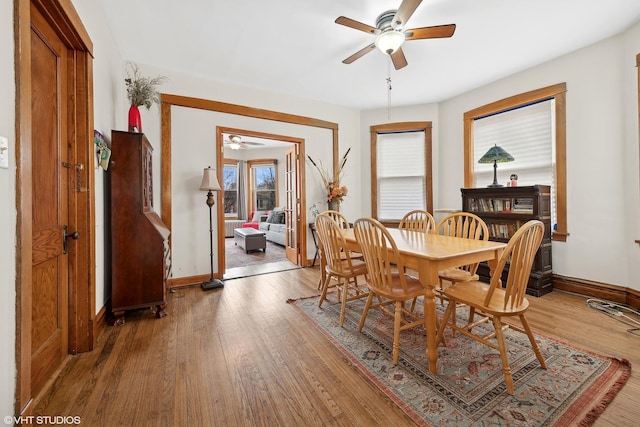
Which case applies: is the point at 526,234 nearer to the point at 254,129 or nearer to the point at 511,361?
the point at 511,361

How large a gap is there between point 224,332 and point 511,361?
6.78 ft

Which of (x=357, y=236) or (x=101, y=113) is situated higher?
(x=101, y=113)

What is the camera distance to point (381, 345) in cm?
192

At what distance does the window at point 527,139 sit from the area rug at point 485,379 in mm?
2060

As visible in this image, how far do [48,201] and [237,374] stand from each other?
1.53 metres

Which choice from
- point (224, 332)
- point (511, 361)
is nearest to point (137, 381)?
point (224, 332)

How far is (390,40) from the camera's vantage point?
2.22 meters

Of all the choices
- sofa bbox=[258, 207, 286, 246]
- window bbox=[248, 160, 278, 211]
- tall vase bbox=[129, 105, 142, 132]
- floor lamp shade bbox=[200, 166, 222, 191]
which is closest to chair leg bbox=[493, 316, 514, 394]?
floor lamp shade bbox=[200, 166, 222, 191]

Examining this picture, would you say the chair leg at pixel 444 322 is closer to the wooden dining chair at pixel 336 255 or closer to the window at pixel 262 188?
the wooden dining chair at pixel 336 255

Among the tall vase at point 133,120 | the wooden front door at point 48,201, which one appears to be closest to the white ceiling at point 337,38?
the tall vase at point 133,120

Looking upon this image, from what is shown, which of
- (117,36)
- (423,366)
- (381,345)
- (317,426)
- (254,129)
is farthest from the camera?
(254,129)

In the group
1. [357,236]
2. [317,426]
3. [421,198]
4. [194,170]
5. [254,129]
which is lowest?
[317,426]

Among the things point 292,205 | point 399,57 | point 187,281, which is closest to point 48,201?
point 187,281

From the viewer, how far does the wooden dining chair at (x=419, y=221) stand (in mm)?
2961
